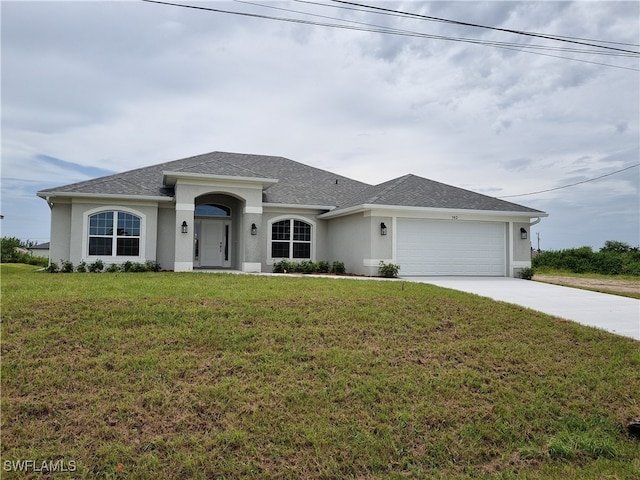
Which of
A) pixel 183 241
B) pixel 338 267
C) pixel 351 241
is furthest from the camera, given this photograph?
pixel 338 267

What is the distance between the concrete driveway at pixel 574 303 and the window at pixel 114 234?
11746mm

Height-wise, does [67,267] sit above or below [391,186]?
below

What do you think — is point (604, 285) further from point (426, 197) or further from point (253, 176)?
point (253, 176)

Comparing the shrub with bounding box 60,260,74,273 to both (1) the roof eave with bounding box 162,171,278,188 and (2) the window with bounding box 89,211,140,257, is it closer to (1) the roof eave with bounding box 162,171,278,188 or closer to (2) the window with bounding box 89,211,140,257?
Answer: (2) the window with bounding box 89,211,140,257

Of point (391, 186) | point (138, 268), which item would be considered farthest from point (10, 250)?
point (391, 186)

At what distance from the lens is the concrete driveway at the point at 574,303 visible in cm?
898

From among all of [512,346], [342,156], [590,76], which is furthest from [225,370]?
[342,156]

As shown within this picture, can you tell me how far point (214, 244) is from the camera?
19312 mm

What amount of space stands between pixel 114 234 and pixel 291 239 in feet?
23.0

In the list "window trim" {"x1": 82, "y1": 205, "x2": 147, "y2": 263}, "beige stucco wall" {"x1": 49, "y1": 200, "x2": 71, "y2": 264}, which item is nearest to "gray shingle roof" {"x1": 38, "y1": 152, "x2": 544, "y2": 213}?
"window trim" {"x1": 82, "y1": 205, "x2": 147, "y2": 263}

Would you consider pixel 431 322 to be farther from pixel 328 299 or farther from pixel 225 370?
pixel 225 370

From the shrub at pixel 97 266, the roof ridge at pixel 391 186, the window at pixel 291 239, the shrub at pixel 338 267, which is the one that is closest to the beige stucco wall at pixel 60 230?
the shrub at pixel 97 266

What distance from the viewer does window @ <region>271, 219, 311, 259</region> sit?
1836 centimetres

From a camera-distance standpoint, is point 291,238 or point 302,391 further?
point 291,238
